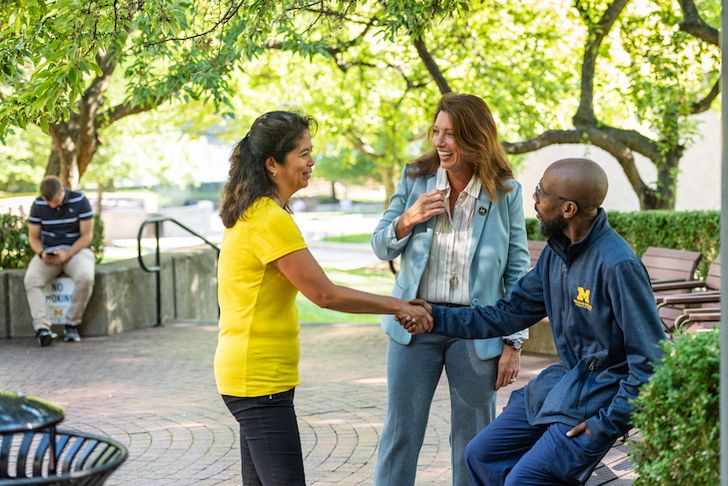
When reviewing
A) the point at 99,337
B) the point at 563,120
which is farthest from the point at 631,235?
the point at 99,337

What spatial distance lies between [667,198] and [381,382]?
18.2 ft

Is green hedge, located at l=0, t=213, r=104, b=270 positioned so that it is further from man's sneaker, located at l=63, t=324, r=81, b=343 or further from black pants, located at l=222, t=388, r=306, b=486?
black pants, located at l=222, t=388, r=306, b=486

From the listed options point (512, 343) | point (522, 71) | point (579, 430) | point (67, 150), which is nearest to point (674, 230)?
point (522, 71)

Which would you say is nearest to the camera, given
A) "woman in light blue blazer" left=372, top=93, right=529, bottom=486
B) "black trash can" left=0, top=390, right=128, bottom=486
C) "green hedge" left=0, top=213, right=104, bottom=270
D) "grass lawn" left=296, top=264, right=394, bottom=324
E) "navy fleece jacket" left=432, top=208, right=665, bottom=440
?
"black trash can" left=0, top=390, right=128, bottom=486

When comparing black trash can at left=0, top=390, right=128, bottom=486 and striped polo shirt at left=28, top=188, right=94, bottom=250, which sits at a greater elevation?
striped polo shirt at left=28, top=188, right=94, bottom=250

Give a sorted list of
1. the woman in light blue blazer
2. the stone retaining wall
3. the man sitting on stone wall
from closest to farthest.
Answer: the woman in light blue blazer, the man sitting on stone wall, the stone retaining wall

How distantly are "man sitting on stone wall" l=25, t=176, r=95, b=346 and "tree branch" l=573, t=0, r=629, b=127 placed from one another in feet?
19.3

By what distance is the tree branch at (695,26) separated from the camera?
11.0m

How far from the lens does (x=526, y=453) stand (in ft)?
13.1

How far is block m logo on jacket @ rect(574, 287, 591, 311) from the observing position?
386cm

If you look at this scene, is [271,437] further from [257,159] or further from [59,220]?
[59,220]

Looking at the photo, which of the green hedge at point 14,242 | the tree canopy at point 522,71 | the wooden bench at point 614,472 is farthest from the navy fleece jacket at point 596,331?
the green hedge at point 14,242

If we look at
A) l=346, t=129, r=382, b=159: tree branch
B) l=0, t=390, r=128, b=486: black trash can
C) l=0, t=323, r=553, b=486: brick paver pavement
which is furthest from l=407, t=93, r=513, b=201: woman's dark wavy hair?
l=346, t=129, r=382, b=159: tree branch

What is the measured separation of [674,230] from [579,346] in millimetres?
7378
